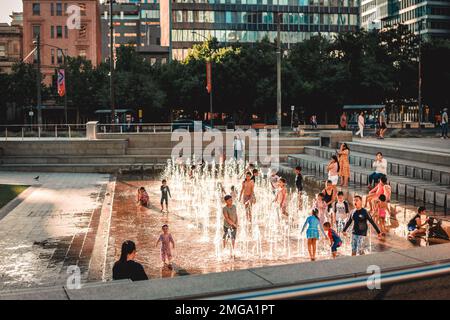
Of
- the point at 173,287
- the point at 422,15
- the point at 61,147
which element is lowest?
the point at 61,147

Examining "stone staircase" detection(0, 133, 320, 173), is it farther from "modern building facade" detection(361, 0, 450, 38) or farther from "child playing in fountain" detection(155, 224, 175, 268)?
"modern building facade" detection(361, 0, 450, 38)

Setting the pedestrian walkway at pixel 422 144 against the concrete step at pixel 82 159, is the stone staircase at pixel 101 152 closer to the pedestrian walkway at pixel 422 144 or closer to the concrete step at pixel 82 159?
the concrete step at pixel 82 159

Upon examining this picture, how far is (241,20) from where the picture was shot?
109625 millimetres

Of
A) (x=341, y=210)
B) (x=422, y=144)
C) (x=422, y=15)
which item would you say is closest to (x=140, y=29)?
(x=422, y=15)

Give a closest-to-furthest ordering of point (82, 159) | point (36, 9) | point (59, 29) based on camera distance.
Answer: point (82, 159) → point (36, 9) → point (59, 29)

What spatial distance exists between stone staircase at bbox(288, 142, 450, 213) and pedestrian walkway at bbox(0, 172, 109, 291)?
10.5m

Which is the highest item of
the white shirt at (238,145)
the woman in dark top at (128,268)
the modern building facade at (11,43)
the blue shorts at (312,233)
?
the modern building facade at (11,43)

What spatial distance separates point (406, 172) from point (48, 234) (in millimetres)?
13947

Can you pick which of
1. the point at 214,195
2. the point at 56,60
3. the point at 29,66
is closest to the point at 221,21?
the point at 56,60

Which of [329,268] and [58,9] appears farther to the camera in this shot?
[58,9]

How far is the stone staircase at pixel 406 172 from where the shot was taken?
60.5 ft

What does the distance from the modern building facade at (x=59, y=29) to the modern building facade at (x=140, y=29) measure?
87.9 ft

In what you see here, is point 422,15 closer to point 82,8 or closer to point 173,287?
point 82,8

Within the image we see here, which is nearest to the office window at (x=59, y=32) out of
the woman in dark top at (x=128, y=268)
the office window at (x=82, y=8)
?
the office window at (x=82, y=8)
